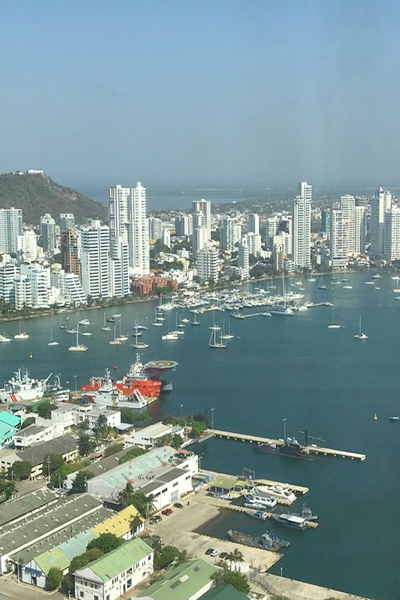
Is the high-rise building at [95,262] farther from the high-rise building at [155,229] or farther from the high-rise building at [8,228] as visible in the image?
the high-rise building at [155,229]

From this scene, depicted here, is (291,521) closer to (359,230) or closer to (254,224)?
(359,230)

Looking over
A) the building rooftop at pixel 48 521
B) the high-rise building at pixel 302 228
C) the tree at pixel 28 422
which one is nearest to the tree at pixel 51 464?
the building rooftop at pixel 48 521

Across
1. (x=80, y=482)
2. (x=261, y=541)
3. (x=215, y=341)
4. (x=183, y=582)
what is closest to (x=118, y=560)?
(x=183, y=582)

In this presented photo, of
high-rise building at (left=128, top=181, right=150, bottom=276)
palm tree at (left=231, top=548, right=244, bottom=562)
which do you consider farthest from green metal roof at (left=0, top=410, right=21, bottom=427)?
high-rise building at (left=128, top=181, right=150, bottom=276)

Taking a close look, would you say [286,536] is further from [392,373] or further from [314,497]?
[392,373]

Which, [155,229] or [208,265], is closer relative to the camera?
[208,265]

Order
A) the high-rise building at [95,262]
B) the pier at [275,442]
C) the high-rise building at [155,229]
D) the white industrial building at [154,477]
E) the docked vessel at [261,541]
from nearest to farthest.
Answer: the docked vessel at [261,541]
the white industrial building at [154,477]
the pier at [275,442]
the high-rise building at [95,262]
the high-rise building at [155,229]
